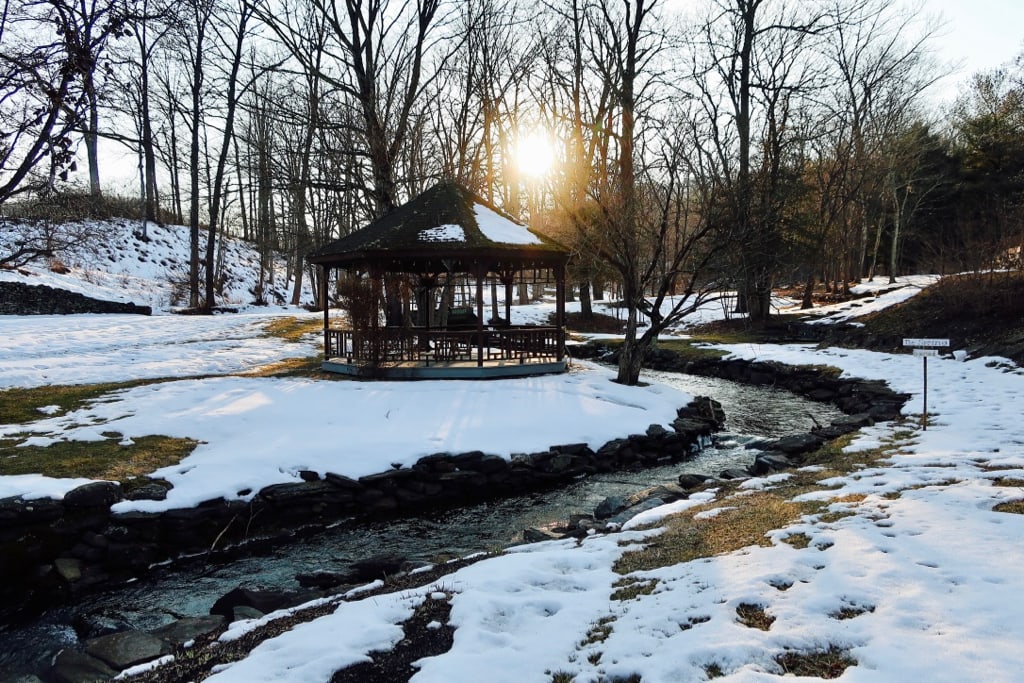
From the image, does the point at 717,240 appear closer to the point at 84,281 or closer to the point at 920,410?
the point at 920,410

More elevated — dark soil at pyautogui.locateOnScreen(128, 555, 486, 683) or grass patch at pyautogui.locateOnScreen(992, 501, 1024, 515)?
grass patch at pyautogui.locateOnScreen(992, 501, 1024, 515)

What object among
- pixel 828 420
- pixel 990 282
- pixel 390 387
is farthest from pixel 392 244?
pixel 990 282

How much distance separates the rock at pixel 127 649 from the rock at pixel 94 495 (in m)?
2.38

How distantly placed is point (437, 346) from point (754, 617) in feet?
37.5

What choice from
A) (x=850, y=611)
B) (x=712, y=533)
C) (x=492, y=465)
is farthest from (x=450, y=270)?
(x=850, y=611)

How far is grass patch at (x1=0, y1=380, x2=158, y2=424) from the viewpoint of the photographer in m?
9.08

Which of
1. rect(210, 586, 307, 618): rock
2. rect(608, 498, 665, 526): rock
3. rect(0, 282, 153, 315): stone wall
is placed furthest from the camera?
rect(0, 282, 153, 315): stone wall

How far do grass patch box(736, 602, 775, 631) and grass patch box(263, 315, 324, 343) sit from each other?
56.4 feet

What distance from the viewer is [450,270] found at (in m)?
15.4

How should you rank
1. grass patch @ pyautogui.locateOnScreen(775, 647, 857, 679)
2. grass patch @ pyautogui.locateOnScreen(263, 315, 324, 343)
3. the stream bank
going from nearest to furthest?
grass patch @ pyautogui.locateOnScreen(775, 647, 857, 679) < the stream bank < grass patch @ pyautogui.locateOnScreen(263, 315, 324, 343)

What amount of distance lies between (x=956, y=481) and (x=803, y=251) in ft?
62.1

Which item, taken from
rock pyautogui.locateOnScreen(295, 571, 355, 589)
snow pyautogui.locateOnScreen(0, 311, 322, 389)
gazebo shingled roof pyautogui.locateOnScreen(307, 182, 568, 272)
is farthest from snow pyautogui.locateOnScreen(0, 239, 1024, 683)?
gazebo shingled roof pyautogui.locateOnScreen(307, 182, 568, 272)

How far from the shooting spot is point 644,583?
13.7ft

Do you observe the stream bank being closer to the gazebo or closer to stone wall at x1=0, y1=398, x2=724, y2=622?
stone wall at x1=0, y1=398, x2=724, y2=622
